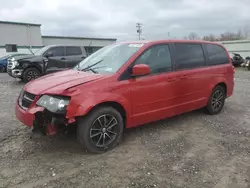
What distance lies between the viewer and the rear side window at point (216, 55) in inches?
219

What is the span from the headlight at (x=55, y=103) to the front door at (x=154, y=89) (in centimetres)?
109

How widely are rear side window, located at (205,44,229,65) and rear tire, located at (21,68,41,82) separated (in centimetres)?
803

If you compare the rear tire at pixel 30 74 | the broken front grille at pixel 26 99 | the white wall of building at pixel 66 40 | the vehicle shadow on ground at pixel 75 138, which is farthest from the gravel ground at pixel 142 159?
the white wall of building at pixel 66 40

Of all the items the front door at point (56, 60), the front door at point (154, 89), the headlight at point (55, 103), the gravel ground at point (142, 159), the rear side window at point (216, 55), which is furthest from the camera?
the front door at point (56, 60)

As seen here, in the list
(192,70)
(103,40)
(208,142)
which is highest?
(103,40)

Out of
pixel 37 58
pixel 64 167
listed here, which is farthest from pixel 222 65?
pixel 37 58

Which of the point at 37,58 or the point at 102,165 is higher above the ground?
the point at 37,58

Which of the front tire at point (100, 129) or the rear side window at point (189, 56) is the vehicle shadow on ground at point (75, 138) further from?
Result: the rear side window at point (189, 56)

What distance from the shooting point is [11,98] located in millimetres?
7793

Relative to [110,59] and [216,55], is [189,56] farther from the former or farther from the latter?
[110,59]

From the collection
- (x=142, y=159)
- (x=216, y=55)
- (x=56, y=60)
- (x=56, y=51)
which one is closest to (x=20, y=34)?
(x=56, y=51)

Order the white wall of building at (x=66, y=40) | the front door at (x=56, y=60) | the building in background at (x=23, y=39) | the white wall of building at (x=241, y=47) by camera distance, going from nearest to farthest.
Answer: the front door at (x=56, y=60) < the white wall of building at (x=241, y=47) < the building in background at (x=23, y=39) < the white wall of building at (x=66, y=40)

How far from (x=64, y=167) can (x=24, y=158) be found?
704mm

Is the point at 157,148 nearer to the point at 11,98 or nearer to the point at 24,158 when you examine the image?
the point at 24,158
